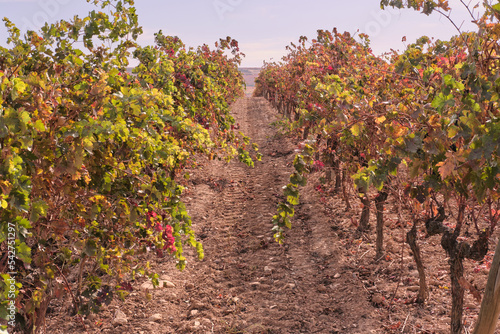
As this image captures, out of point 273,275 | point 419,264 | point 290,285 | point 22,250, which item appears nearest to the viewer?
point 22,250

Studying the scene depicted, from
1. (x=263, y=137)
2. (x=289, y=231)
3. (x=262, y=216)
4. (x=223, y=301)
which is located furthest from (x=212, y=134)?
(x=263, y=137)

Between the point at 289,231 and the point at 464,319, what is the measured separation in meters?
3.33

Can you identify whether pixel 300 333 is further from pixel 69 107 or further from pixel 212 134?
pixel 212 134

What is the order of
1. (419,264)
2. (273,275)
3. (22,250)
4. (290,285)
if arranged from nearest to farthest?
(22,250), (419,264), (290,285), (273,275)

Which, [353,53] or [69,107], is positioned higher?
[353,53]

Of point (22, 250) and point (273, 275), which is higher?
point (22, 250)

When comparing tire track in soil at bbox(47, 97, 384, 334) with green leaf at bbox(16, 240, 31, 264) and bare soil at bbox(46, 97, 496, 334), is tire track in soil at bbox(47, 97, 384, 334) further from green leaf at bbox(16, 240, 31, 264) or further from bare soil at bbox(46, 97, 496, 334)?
green leaf at bbox(16, 240, 31, 264)

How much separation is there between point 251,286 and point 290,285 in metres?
0.53

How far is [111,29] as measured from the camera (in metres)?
4.00

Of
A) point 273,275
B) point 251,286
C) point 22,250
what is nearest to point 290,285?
point 273,275

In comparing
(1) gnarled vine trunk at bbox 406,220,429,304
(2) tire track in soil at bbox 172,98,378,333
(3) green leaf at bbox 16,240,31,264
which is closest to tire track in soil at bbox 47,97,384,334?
(2) tire track in soil at bbox 172,98,378,333

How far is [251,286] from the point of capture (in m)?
5.44

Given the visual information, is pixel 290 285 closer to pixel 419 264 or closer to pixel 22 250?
pixel 419 264

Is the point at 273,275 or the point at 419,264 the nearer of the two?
the point at 419,264
